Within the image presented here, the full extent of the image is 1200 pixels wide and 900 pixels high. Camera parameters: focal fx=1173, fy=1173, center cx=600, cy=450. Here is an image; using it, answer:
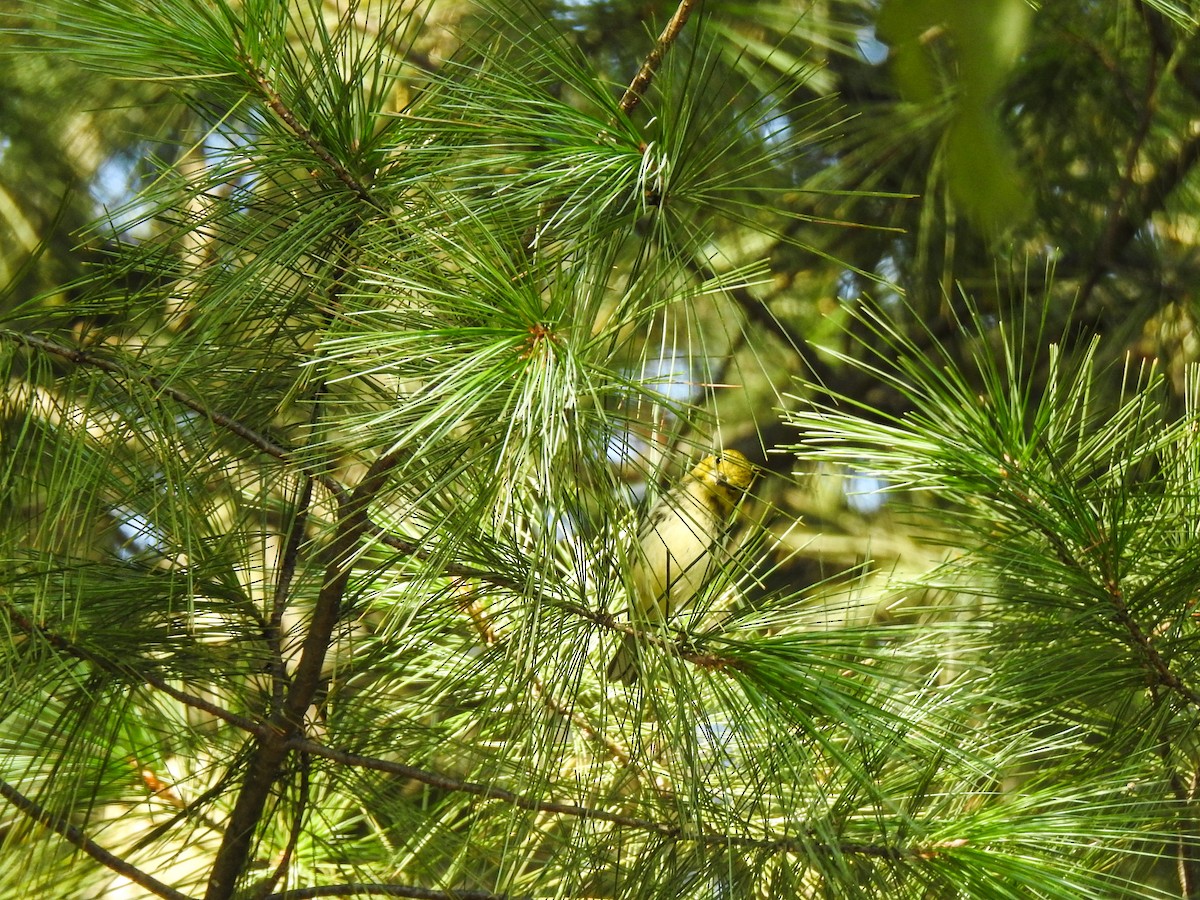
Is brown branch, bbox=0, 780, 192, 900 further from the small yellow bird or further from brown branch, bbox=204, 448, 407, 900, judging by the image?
the small yellow bird

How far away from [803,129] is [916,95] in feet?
1.67

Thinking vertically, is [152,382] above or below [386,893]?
above

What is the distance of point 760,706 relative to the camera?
0.59 meters

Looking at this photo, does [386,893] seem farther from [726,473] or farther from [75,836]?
[726,473]

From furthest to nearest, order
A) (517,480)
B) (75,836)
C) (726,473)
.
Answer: (726,473) → (75,836) → (517,480)

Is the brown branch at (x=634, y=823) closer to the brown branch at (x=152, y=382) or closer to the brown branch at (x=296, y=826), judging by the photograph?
the brown branch at (x=296, y=826)

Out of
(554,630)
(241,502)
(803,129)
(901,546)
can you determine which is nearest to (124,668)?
(241,502)

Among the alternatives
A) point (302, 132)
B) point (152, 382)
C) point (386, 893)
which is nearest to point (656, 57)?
point (302, 132)

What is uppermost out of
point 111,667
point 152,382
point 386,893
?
point 152,382

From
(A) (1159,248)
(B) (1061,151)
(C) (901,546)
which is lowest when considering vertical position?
(C) (901,546)

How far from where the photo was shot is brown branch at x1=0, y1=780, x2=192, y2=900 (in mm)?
596

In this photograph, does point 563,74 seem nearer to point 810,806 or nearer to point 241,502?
point 241,502

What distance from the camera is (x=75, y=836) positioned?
610 millimetres

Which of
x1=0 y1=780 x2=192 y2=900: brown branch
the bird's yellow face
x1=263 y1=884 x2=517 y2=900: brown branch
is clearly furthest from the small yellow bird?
x1=0 y1=780 x2=192 y2=900: brown branch
